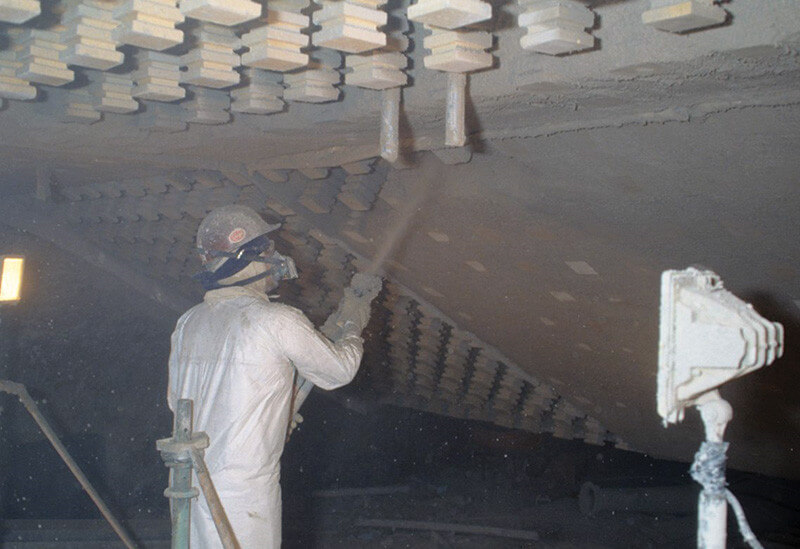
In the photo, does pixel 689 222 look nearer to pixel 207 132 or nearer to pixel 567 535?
pixel 207 132

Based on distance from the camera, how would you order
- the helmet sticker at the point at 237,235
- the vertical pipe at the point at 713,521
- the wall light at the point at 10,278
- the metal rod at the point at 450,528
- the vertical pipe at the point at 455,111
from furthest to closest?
the metal rod at the point at 450,528 → the wall light at the point at 10,278 → the helmet sticker at the point at 237,235 → the vertical pipe at the point at 455,111 → the vertical pipe at the point at 713,521

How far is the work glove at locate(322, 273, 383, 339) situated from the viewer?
3725 millimetres

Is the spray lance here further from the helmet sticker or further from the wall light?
the wall light

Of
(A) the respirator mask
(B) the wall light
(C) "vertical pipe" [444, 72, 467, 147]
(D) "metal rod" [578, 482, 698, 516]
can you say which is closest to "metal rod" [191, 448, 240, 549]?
(A) the respirator mask

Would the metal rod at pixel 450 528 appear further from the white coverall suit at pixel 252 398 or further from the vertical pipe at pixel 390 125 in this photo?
the vertical pipe at pixel 390 125

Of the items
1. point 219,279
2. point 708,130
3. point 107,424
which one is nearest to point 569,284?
point 708,130

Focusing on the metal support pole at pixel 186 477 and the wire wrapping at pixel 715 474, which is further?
the metal support pole at pixel 186 477

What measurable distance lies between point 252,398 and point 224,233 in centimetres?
71

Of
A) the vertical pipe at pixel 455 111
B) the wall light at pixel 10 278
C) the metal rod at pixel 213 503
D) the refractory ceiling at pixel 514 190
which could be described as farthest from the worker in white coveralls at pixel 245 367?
the wall light at pixel 10 278

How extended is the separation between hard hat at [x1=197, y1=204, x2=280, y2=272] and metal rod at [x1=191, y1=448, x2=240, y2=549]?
80cm

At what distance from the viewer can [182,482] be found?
10.2 feet

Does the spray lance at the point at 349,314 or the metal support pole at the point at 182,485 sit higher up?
the spray lance at the point at 349,314

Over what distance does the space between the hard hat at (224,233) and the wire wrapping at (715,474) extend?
2.09 metres

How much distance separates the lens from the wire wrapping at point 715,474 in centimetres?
188
